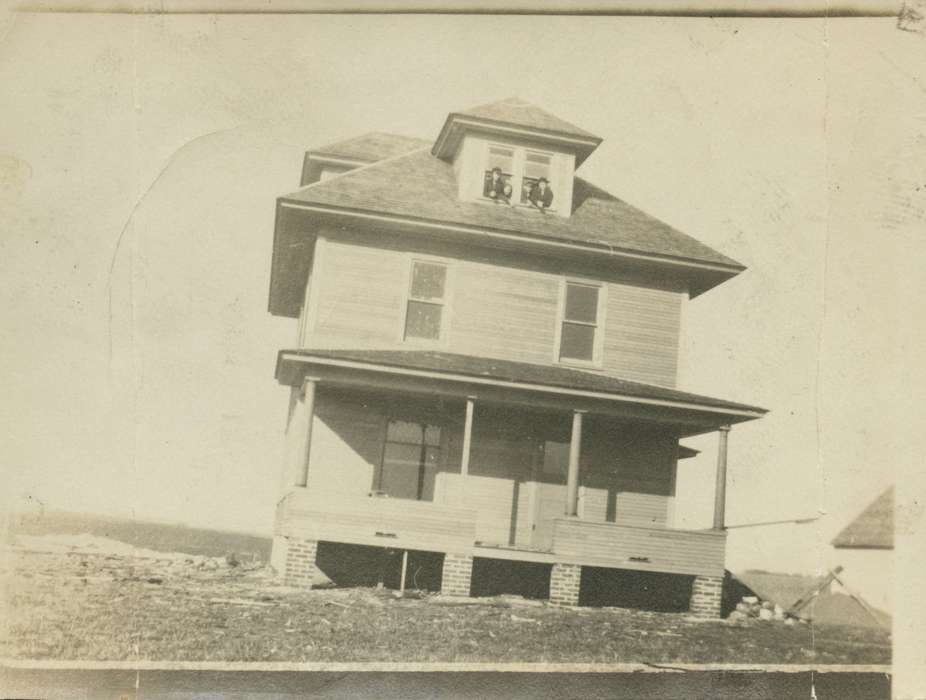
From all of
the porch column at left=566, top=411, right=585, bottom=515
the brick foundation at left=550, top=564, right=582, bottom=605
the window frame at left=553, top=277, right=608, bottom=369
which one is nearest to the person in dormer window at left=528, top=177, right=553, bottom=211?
the window frame at left=553, top=277, right=608, bottom=369

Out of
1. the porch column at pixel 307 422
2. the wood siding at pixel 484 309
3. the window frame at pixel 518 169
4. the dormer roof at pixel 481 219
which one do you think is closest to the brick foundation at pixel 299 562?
the porch column at pixel 307 422

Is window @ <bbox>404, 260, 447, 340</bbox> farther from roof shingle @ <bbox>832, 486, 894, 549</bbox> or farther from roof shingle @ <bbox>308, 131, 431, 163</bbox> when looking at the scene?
roof shingle @ <bbox>832, 486, 894, 549</bbox>

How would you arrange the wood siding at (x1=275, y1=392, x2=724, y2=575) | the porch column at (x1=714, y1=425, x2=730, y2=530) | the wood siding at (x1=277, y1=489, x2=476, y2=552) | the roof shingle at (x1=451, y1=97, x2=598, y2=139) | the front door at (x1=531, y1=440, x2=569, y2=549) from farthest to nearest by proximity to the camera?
the front door at (x1=531, y1=440, x2=569, y2=549), the porch column at (x1=714, y1=425, x2=730, y2=530), the roof shingle at (x1=451, y1=97, x2=598, y2=139), the wood siding at (x1=275, y1=392, x2=724, y2=575), the wood siding at (x1=277, y1=489, x2=476, y2=552)

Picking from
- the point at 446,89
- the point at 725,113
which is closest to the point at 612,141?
the point at 725,113

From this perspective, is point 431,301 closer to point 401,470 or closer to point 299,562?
point 401,470

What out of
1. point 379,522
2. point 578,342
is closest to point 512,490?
point 578,342

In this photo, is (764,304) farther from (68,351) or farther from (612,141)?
(68,351)
